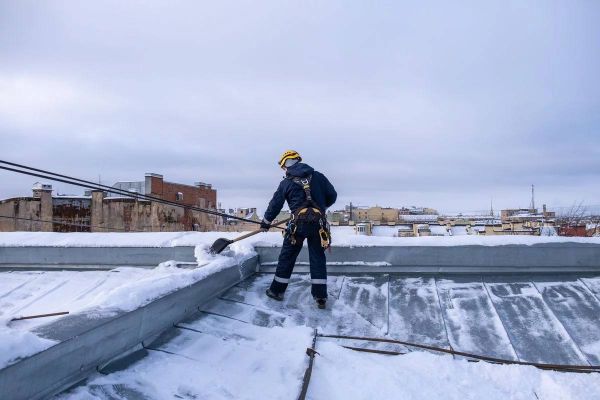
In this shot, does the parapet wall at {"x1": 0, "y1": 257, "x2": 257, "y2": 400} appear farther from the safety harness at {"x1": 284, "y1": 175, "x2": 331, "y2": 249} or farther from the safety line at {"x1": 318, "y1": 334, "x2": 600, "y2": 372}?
the safety line at {"x1": 318, "y1": 334, "x2": 600, "y2": 372}

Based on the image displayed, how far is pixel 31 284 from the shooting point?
16.2ft

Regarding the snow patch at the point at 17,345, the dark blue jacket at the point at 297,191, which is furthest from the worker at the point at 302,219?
the snow patch at the point at 17,345

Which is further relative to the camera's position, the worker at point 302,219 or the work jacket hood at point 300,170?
the work jacket hood at point 300,170

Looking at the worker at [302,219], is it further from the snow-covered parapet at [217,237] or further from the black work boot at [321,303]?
the snow-covered parapet at [217,237]

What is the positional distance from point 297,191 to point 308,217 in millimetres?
319

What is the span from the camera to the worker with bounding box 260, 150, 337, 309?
425 cm

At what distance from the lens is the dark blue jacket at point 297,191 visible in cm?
454

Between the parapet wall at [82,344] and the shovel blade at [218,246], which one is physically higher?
the shovel blade at [218,246]

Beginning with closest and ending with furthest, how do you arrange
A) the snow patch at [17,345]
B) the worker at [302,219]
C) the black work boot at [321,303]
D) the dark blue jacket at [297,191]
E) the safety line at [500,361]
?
the snow patch at [17,345]
the safety line at [500,361]
the black work boot at [321,303]
the worker at [302,219]
the dark blue jacket at [297,191]

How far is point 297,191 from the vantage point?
4535 mm

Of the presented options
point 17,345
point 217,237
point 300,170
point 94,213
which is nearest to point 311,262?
point 300,170

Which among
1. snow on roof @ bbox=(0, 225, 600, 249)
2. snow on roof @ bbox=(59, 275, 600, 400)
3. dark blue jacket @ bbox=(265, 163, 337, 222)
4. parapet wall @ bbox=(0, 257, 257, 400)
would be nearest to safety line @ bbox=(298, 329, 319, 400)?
snow on roof @ bbox=(59, 275, 600, 400)

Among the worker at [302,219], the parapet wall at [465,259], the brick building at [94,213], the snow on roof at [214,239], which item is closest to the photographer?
the worker at [302,219]

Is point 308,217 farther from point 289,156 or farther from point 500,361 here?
point 500,361
